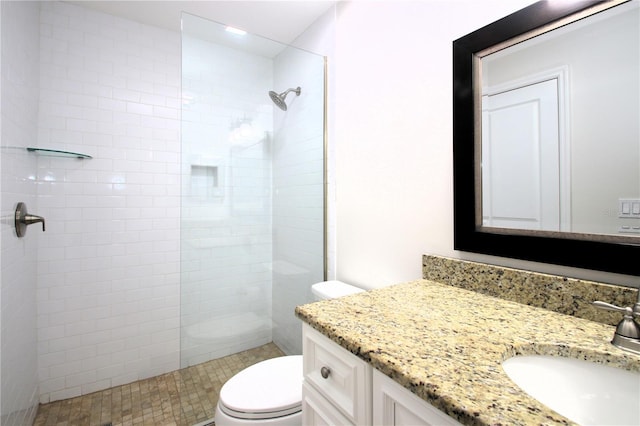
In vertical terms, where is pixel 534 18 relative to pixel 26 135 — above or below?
above

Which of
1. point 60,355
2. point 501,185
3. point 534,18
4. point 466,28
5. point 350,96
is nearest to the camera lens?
point 534,18

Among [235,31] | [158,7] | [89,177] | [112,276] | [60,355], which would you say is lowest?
[60,355]

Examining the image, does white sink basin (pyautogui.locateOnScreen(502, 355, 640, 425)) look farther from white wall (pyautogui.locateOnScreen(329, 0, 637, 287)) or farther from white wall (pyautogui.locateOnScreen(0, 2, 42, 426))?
white wall (pyautogui.locateOnScreen(0, 2, 42, 426))

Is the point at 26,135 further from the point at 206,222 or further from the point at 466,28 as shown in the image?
the point at 466,28

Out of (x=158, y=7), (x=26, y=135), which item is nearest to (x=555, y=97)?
(x=158, y=7)

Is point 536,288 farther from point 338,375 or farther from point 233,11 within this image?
point 233,11

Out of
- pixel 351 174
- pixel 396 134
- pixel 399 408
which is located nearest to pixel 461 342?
pixel 399 408

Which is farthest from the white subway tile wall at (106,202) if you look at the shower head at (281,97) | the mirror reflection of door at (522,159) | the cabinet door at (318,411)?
the mirror reflection of door at (522,159)

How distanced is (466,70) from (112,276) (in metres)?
2.49

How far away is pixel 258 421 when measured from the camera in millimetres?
1186

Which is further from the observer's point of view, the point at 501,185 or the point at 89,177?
the point at 89,177

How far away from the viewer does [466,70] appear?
1160 millimetres

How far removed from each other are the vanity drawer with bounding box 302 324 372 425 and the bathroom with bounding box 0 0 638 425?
0.68 m

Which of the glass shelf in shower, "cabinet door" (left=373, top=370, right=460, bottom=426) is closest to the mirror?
"cabinet door" (left=373, top=370, right=460, bottom=426)
